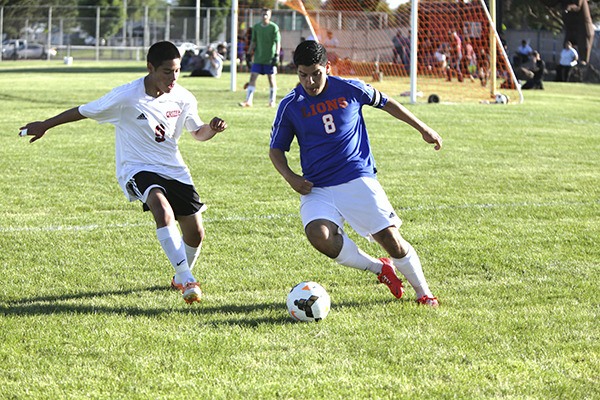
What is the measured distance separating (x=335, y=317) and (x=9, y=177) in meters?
5.98

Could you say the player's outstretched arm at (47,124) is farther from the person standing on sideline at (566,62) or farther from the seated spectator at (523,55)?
the person standing on sideline at (566,62)

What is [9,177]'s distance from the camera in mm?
9953

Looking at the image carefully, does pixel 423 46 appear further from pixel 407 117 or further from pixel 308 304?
pixel 308 304

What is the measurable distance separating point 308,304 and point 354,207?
74 centimetres

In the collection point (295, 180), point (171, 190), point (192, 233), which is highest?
point (295, 180)

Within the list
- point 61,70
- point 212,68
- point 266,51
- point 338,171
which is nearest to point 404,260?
point 338,171

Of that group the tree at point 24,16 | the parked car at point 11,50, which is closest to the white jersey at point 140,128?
the tree at point 24,16

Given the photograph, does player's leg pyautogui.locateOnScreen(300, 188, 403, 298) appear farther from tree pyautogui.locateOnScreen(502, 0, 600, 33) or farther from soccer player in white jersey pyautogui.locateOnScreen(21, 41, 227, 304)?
tree pyautogui.locateOnScreen(502, 0, 600, 33)

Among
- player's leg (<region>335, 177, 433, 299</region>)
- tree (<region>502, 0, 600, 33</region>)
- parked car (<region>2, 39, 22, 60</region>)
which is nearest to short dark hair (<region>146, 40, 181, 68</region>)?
player's leg (<region>335, 177, 433, 299</region>)

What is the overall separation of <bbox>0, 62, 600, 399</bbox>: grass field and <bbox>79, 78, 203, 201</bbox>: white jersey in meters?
0.75

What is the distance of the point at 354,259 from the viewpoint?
556cm

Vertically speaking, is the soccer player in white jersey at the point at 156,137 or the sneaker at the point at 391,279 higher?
the soccer player in white jersey at the point at 156,137

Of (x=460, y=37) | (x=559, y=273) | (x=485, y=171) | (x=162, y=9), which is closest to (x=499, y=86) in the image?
(x=460, y=37)

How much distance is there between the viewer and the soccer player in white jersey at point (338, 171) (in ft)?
17.5
